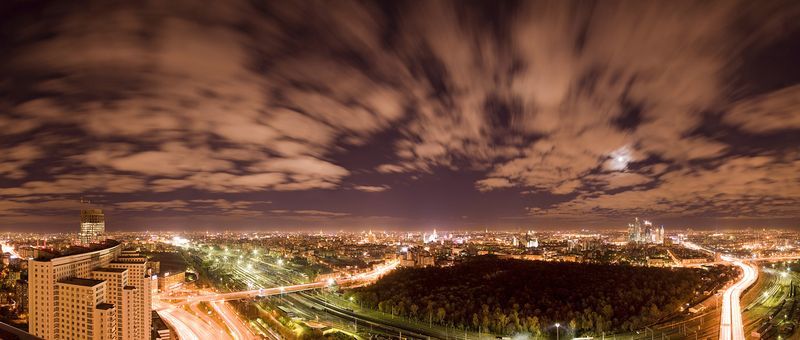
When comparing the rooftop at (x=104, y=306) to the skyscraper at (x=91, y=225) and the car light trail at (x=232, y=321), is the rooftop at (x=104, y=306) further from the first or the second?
the skyscraper at (x=91, y=225)

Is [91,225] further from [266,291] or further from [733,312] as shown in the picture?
[733,312]

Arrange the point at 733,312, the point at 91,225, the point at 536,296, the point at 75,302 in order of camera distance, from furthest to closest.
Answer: the point at 91,225
the point at 536,296
the point at 733,312
the point at 75,302

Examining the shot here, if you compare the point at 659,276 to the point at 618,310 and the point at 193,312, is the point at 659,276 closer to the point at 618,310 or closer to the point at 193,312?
the point at 618,310

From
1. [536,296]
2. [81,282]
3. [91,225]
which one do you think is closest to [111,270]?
[81,282]

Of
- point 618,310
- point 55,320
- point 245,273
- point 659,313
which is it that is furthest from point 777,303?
point 245,273

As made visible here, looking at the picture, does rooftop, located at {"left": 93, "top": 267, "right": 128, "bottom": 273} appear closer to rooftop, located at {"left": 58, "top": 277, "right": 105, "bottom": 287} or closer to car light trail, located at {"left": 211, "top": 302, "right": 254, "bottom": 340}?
rooftop, located at {"left": 58, "top": 277, "right": 105, "bottom": 287}
